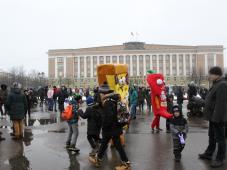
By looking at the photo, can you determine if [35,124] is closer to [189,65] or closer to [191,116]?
[191,116]

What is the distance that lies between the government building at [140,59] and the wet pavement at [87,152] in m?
113

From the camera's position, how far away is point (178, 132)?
9.35 metres

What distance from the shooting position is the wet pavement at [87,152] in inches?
351

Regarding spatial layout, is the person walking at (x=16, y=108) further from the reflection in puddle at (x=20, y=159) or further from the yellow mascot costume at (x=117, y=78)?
the yellow mascot costume at (x=117, y=78)

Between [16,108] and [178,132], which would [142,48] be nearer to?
[16,108]

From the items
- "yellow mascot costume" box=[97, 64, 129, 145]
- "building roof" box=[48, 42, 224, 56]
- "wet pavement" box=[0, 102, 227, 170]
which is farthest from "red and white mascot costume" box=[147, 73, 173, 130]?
"building roof" box=[48, 42, 224, 56]

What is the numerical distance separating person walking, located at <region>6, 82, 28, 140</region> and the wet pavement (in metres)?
0.39

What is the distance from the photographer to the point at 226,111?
848cm

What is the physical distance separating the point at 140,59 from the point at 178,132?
122 metres

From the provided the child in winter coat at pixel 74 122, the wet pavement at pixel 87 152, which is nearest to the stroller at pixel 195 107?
the wet pavement at pixel 87 152

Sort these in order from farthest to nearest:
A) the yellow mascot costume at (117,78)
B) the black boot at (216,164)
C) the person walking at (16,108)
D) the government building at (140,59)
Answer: the government building at (140,59) → the person walking at (16,108) → the yellow mascot costume at (117,78) → the black boot at (216,164)

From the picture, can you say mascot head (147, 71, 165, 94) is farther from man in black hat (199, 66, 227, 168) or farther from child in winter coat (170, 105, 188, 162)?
man in black hat (199, 66, 227, 168)

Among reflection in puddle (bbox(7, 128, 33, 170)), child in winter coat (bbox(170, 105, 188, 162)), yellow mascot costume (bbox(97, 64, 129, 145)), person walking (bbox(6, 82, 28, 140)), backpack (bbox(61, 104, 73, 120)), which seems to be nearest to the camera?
reflection in puddle (bbox(7, 128, 33, 170))

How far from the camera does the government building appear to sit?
5064 inches
